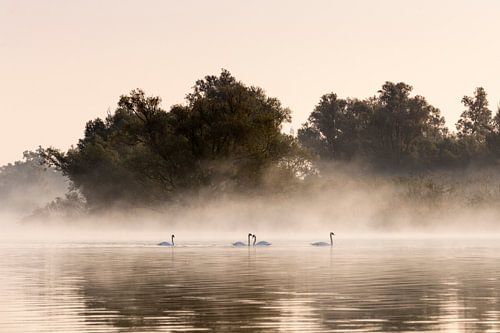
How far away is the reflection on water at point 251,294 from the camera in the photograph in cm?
2211

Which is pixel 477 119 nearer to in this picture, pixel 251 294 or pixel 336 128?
pixel 336 128

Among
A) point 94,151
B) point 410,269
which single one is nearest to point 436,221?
point 94,151

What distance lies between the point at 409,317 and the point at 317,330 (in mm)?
2905

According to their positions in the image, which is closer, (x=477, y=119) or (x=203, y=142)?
(x=203, y=142)

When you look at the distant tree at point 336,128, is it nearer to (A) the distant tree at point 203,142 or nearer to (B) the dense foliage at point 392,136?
(B) the dense foliage at point 392,136

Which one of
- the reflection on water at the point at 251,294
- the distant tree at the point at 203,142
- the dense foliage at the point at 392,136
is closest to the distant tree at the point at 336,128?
the dense foliage at the point at 392,136

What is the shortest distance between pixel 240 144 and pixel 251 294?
7522cm

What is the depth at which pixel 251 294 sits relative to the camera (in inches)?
1133

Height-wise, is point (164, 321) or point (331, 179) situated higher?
point (331, 179)

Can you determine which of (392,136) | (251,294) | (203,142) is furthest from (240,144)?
(251,294)

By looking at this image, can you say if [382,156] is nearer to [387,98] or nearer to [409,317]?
[387,98]

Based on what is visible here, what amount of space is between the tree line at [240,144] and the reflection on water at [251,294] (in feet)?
179

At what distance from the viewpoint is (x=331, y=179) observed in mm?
111250

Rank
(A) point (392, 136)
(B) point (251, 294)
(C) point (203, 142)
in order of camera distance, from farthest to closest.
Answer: (A) point (392, 136), (C) point (203, 142), (B) point (251, 294)
